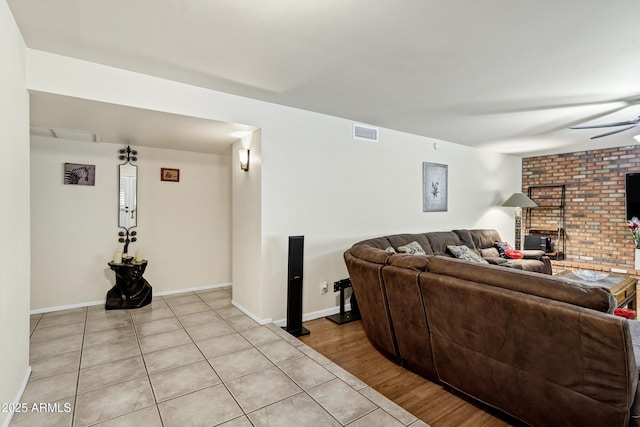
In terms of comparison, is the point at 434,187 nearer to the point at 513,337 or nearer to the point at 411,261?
the point at 411,261

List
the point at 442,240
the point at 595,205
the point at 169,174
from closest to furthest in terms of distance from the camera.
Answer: the point at 169,174
the point at 442,240
the point at 595,205

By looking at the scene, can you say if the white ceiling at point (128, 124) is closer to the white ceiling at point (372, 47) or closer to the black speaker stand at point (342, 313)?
the white ceiling at point (372, 47)

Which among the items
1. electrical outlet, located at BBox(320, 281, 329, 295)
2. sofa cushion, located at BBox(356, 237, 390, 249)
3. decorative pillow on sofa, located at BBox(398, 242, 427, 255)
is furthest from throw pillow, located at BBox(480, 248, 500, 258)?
electrical outlet, located at BBox(320, 281, 329, 295)

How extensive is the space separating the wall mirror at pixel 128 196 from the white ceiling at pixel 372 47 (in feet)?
4.30

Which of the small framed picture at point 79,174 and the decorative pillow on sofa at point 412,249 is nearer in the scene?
the small framed picture at point 79,174

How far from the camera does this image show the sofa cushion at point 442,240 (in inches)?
183

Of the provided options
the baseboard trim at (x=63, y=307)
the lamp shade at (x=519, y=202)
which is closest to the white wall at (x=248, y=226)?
the baseboard trim at (x=63, y=307)

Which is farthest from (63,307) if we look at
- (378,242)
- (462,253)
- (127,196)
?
(462,253)

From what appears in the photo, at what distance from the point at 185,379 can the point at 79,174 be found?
294 cm

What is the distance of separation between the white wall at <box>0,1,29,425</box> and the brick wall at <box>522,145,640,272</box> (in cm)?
756

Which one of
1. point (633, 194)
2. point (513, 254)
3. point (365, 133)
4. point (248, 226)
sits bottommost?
point (513, 254)

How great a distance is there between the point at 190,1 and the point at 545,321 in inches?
99.9

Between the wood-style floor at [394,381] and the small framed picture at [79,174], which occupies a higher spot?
the small framed picture at [79,174]

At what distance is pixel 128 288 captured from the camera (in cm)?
375
